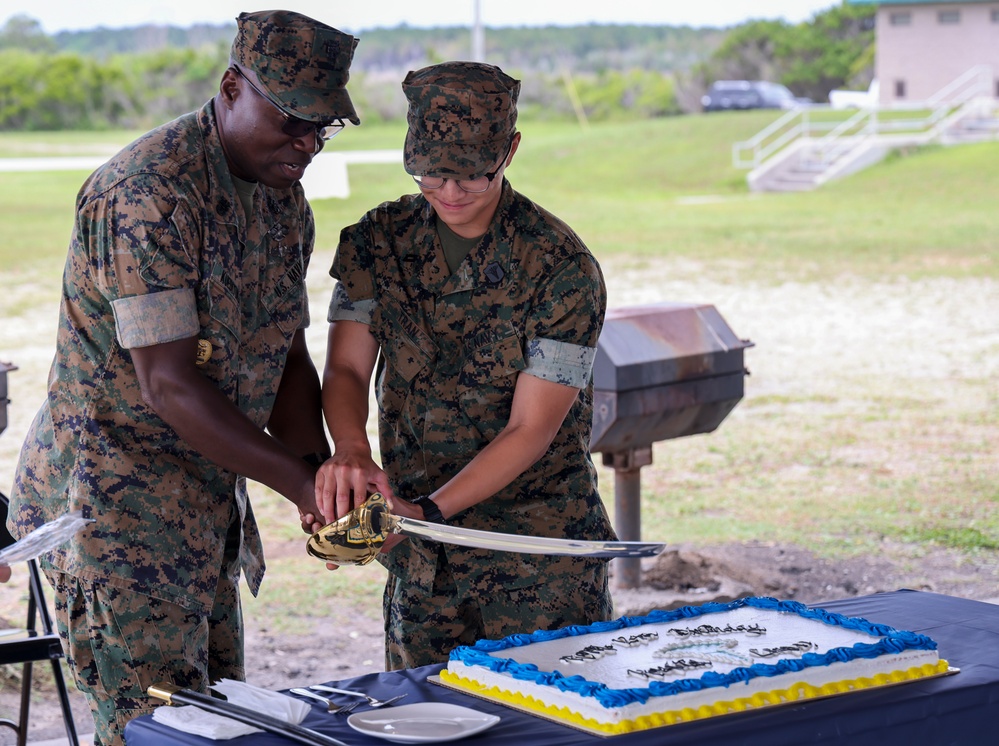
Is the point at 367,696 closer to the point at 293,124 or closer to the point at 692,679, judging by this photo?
the point at 692,679

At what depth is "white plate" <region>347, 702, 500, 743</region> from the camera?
6.10 ft

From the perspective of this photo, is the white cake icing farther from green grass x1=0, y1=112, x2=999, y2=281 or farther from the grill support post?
green grass x1=0, y1=112, x2=999, y2=281

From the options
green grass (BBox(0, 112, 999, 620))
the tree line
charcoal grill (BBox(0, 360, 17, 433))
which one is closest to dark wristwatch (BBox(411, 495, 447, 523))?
charcoal grill (BBox(0, 360, 17, 433))

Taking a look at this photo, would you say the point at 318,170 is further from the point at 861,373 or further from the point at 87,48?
the point at 87,48

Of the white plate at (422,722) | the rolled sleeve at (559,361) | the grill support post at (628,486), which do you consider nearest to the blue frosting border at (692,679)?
the white plate at (422,722)

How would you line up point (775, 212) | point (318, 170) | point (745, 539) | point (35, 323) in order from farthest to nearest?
point (775, 212) < point (35, 323) < point (318, 170) < point (745, 539)

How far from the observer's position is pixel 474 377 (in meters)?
2.59

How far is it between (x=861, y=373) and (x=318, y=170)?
509 centimetres

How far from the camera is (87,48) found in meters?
32.8

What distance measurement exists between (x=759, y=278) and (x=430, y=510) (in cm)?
1223

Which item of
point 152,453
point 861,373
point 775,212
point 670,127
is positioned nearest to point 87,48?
point 670,127

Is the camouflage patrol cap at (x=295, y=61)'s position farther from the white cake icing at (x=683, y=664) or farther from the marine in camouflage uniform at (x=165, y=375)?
the white cake icing at (x=683, y=664)

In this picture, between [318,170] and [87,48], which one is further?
[87,48]

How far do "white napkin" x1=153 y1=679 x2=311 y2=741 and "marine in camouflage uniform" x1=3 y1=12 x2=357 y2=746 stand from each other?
0.34m
